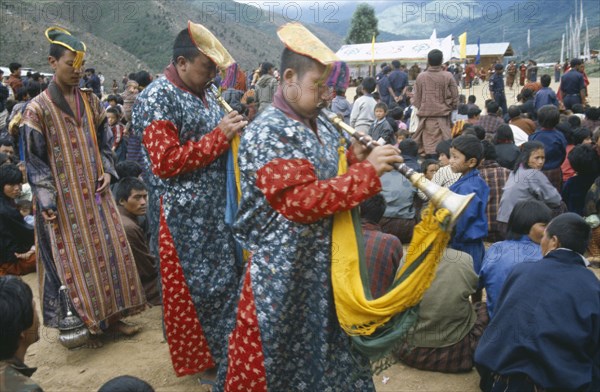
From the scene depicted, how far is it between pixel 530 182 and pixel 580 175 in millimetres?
1615

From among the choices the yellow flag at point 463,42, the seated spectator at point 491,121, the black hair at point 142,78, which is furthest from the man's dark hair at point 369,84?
the yellow flag at point 463,42

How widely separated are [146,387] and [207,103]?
78.3 inches

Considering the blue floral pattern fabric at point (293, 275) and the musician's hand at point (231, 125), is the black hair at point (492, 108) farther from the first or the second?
the blue floral pattern fabric at point (293, 275)

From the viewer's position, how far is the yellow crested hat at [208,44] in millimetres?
3057

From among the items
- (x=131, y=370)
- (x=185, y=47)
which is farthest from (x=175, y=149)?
(x=131, y=370)

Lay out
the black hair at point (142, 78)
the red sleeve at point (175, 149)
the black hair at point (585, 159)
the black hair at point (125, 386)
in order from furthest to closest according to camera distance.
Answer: the black hair at point (142, 78) < the black hair at point (585, 159) < the red sleeve at point (175, 149) < the black hair at point (125, 386)

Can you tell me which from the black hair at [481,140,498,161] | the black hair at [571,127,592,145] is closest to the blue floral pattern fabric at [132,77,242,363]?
the black hair at [481,140,498,161]

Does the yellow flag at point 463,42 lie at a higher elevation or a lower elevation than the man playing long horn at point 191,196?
higher

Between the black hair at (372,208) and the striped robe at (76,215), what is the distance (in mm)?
1817

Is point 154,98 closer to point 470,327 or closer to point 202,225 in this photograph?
point 202,225

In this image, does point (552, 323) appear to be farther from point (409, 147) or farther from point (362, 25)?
point (362, 25)

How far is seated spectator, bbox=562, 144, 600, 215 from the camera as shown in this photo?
635cm

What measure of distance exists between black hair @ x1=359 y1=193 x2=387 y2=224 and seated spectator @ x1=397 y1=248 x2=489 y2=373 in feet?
1.77

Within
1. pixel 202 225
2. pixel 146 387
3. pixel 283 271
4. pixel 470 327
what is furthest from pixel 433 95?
pixel 146 387
